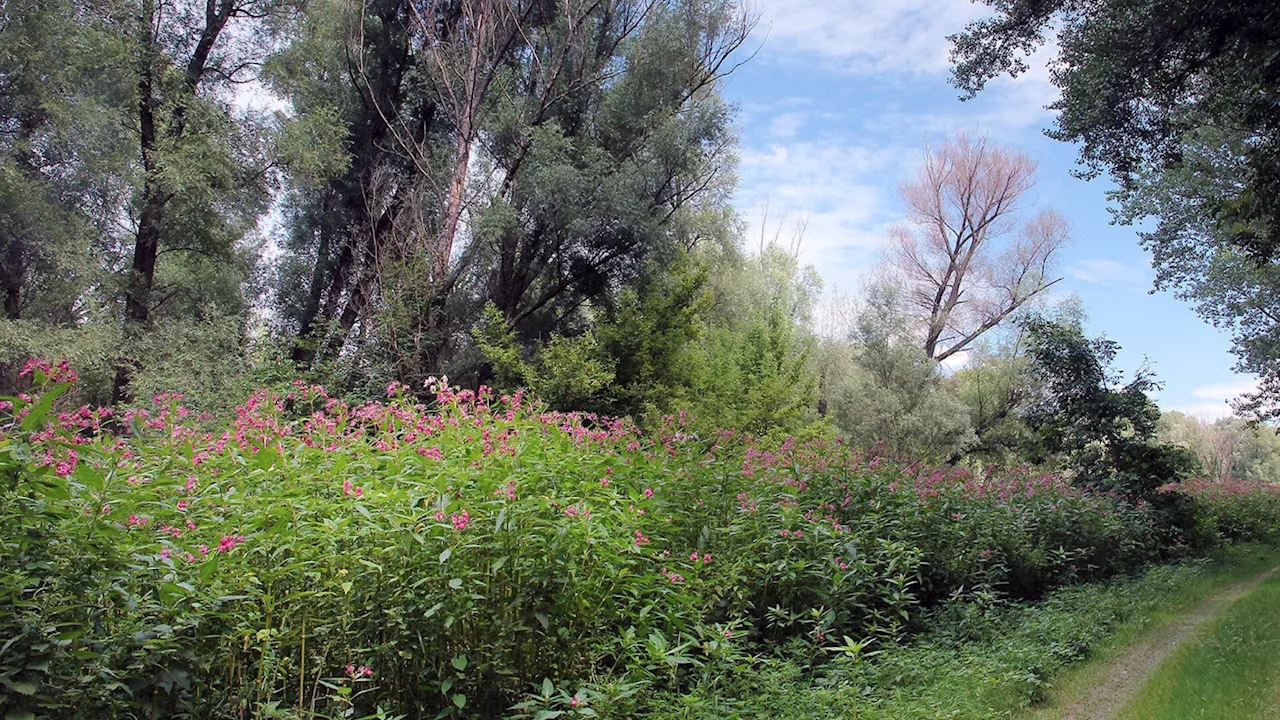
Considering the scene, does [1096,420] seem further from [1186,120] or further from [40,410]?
[40,410]

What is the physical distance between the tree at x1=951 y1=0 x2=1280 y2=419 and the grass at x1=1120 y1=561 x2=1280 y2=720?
322 centimetres

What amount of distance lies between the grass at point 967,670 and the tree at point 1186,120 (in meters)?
3.52

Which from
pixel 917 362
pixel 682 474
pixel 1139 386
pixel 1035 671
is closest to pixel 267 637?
pixel 682 474

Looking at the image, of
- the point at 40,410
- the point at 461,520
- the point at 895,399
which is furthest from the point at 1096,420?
the point at 40,410

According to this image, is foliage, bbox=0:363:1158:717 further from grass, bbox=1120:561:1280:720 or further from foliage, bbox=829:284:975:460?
foliage, bbox=829:284:975:460

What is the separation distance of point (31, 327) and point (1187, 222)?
19031 mm

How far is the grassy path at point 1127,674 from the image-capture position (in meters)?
4.02

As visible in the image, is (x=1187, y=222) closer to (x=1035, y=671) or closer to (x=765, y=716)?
(x=1035, y=671)

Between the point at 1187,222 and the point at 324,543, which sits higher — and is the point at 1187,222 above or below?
above

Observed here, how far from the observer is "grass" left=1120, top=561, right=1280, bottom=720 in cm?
402

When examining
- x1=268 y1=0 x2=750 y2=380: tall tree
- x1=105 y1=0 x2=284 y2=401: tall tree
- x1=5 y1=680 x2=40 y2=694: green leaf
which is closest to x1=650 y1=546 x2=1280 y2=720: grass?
x1=5 y1=680 x2=40 y2=694: green leaf

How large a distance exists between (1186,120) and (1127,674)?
29.9 ft

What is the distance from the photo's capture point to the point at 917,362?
20.0 m

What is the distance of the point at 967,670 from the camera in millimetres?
4156
